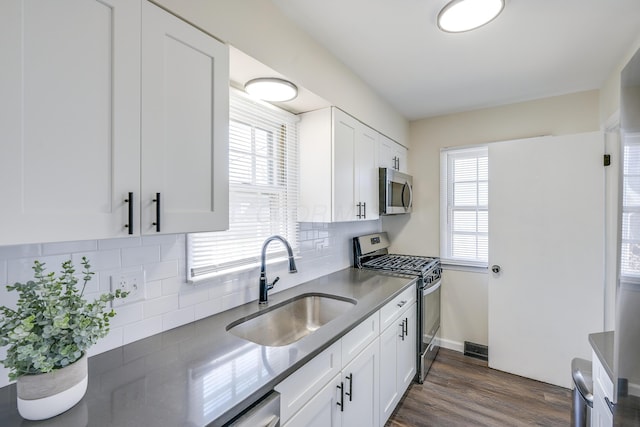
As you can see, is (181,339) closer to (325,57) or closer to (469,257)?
(325,57)

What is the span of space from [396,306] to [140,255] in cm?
161

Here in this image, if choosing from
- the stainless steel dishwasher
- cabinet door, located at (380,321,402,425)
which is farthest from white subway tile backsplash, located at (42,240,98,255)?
cabinet door, located at (380,321,402,425)

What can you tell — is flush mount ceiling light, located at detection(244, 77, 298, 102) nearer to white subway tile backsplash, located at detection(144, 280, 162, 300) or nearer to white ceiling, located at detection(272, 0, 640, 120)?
white ceiling, located at detection(272, 0, 640, 120)

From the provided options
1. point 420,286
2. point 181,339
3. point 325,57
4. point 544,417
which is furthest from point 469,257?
point 181,339

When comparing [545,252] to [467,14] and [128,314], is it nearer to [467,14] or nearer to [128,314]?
[467,14]

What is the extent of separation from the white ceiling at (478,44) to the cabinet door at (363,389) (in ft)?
6.13

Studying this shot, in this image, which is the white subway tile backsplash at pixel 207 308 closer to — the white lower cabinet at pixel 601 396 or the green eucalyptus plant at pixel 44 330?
the green eucalyptus plant at pixel 44 330

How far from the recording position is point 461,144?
3141 millimetres

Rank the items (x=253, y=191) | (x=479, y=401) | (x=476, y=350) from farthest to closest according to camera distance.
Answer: (x=476, y=350)
(x=479, y=401)
(x=253, y=191)

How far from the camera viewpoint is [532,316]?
2.59 m

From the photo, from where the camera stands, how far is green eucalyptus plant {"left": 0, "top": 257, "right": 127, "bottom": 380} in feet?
2.37

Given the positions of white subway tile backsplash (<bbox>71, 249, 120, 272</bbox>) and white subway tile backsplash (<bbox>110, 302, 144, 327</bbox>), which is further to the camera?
white subway tile backsplash (<bbox>110, 302, 144, 327</bbox>)

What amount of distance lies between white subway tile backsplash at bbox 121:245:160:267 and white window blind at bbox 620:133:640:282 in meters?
1.55

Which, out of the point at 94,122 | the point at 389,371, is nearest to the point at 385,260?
the point at 389,371
